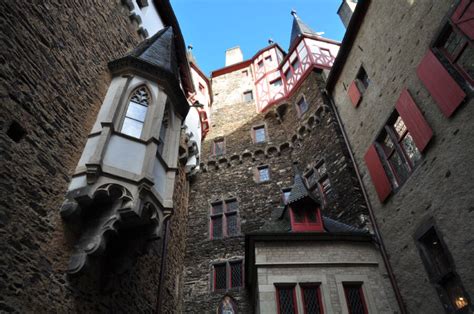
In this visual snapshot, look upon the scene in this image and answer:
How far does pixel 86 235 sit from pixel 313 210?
607cm

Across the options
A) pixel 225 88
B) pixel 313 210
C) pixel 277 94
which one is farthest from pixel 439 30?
pixel 225 88

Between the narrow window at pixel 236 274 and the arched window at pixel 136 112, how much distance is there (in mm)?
6670

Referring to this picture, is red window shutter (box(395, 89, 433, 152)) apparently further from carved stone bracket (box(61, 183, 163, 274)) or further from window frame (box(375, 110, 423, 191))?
carved stone bracket (box(61, 183, 163, 274))

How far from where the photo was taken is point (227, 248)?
12680 millimetres

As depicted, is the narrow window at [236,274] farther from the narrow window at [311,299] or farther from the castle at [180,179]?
the narrow window at [311,299]

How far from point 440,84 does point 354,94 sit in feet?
13.5

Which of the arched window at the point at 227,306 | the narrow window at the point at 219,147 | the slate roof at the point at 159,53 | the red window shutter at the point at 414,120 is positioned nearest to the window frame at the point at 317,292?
the arched window at the point at 227,306

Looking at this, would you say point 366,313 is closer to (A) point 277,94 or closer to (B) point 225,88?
(A) point 277,94

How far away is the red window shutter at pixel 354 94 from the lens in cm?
1077

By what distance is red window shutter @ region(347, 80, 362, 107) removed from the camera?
10.8 meters

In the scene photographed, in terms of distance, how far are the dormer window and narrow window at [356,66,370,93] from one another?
14.2 ft

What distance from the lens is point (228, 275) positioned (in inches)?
467

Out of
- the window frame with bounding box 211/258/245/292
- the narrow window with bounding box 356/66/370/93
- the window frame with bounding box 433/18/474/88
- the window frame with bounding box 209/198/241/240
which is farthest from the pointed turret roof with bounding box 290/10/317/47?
the window frame with bounding box 211/258/245/292

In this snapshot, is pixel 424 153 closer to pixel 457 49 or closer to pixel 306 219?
pixel 457 49
